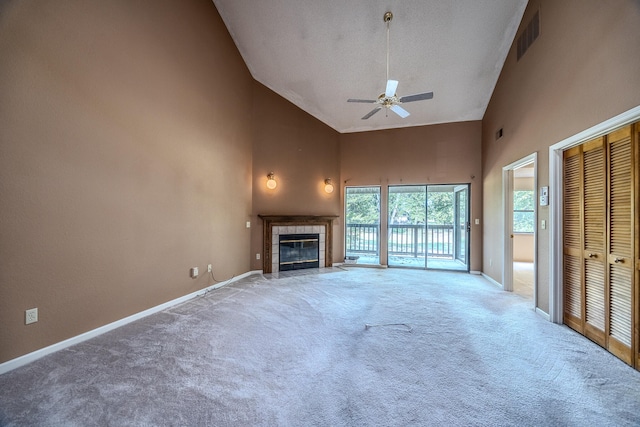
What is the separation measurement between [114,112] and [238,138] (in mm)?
2367

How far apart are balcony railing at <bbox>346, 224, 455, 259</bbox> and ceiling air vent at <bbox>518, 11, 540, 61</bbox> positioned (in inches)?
149

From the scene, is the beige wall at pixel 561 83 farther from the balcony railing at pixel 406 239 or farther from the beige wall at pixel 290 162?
the beige wall at pixel 290 162

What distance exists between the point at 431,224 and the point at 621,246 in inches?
161

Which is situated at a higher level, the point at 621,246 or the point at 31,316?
the point at 621,246

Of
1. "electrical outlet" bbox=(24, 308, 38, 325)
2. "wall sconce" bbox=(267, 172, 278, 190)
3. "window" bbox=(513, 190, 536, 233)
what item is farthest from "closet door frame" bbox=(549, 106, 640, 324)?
"electrical outlet" bbox=(24, 308, 38, 325)

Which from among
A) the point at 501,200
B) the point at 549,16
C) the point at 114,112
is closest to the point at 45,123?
the point at 114,112

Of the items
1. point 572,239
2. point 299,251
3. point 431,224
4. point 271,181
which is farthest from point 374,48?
→ point 299,251

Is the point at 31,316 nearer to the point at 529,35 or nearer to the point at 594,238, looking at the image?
the point at 594,238

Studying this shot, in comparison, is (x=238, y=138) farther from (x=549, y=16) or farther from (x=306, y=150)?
(x=549, y=16)

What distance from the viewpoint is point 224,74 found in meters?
4.58

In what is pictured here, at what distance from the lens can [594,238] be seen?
8.55ft

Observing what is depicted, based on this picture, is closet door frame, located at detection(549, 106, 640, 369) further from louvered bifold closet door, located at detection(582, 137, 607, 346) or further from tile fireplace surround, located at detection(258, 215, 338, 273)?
tile fireplace surround, located at detection(258, 215, 338, 273)

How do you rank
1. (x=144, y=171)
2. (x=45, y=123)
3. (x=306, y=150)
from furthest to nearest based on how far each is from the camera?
(x=306, y=150)
(x=144, y=171)
(x=45, y=123)

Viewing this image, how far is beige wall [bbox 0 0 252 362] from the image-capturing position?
207 centimetres
